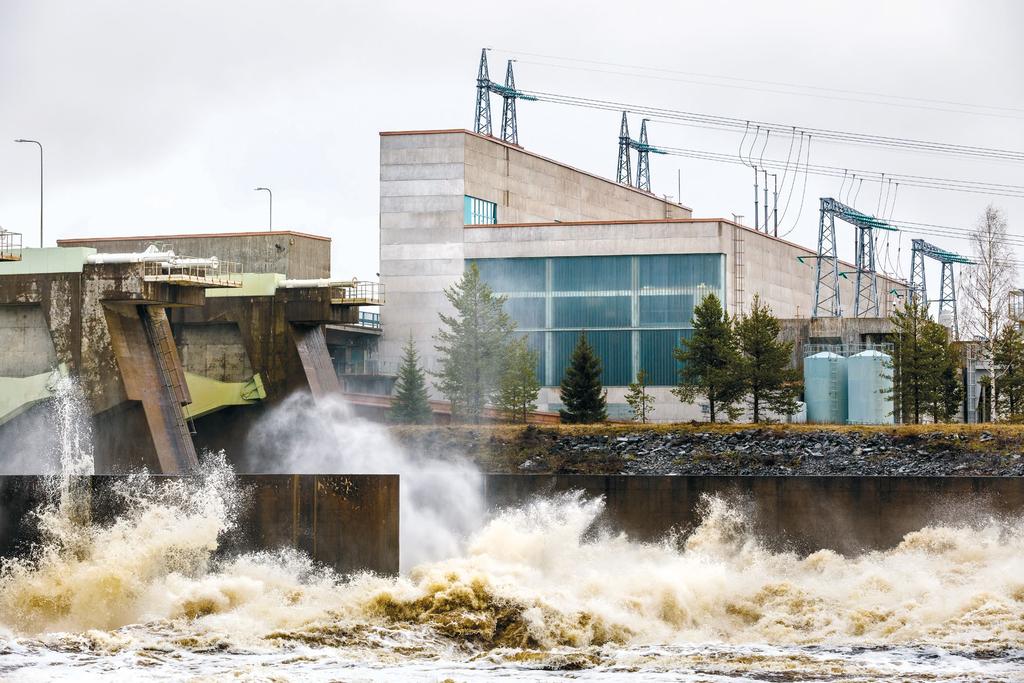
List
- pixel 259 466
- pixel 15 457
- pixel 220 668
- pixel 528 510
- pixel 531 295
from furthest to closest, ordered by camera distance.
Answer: pixel 531 295, pixel 259 466, pixel 15 457, pixel 528 510, pixel 220 668

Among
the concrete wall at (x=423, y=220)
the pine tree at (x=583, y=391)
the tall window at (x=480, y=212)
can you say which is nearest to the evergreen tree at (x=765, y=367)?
the pine tree at (x=583, y=391)

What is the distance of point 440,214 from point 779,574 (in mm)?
39126

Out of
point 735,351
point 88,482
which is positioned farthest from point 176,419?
point 735,351

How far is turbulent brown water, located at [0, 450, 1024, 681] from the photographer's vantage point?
2339 centimetres

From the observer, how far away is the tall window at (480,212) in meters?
67.1

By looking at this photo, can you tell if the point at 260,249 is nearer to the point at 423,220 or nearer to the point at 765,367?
the point at 423,220

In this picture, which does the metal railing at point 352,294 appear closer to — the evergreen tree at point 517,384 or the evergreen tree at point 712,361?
the evergreen tree at point 517,384

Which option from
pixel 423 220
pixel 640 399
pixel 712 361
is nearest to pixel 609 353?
pixel 640 399

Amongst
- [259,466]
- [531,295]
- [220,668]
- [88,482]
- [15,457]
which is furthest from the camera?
[531,295]

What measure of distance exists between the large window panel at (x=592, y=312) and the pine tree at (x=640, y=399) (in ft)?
9.42

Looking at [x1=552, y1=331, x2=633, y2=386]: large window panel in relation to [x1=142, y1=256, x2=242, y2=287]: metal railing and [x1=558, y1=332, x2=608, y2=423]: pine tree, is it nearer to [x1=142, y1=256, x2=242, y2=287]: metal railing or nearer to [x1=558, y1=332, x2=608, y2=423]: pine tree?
[x1=558, y1=332, x2=608, y2=423]: pine tree

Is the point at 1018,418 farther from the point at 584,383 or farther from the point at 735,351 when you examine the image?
the point at 584,383

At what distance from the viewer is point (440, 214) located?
66625mm

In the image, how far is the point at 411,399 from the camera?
6006cm
